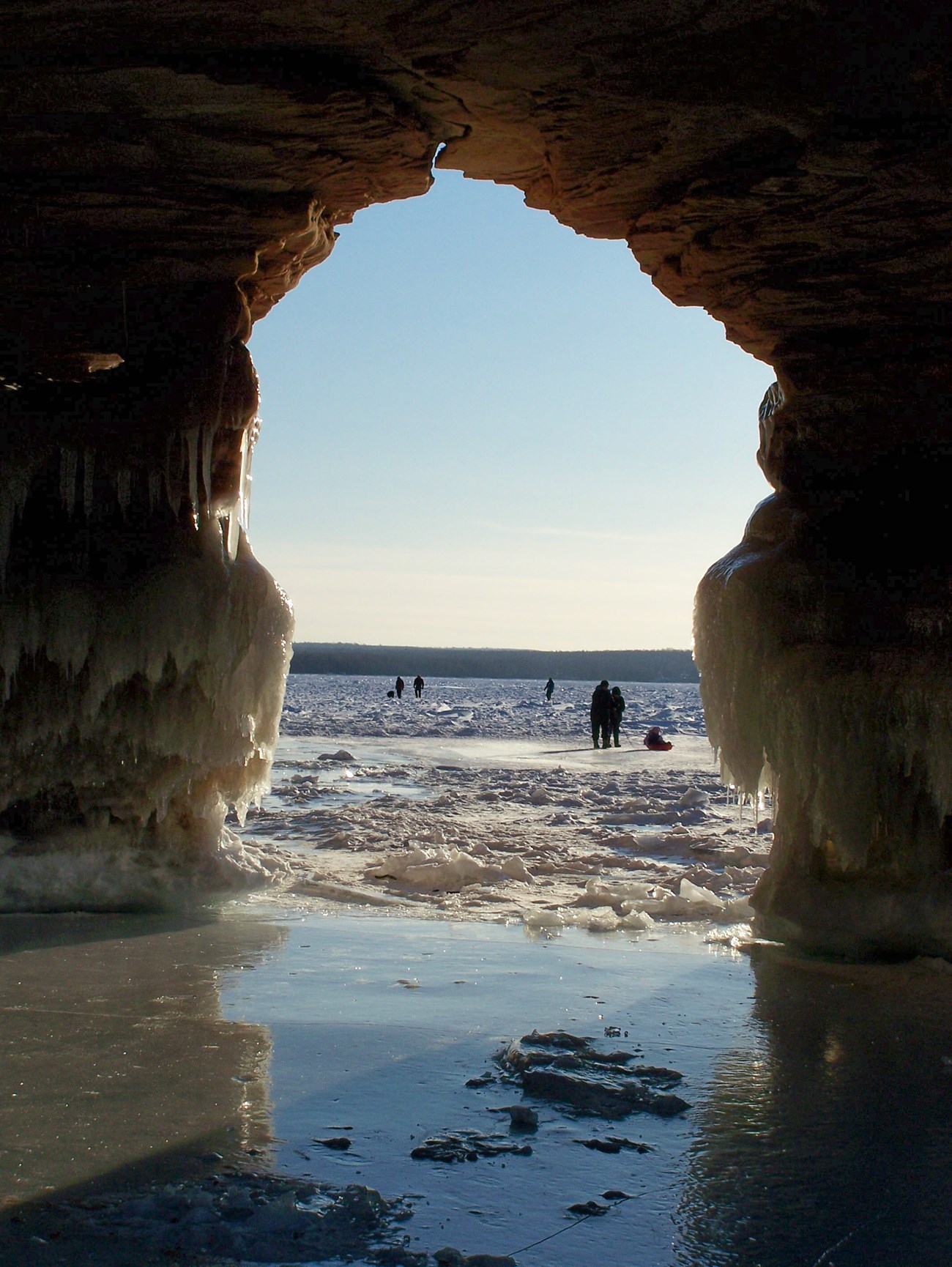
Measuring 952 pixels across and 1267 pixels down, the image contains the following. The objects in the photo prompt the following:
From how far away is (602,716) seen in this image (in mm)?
22625

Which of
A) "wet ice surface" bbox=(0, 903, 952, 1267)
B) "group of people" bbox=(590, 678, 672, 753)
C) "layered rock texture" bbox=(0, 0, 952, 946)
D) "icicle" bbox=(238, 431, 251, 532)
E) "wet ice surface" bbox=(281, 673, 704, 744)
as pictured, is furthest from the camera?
"wet ice surface" bbox=(281, 673, 704, 744)

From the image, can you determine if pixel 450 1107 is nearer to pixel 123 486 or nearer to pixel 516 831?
pixel 123 486

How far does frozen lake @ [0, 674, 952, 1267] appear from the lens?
2.87m

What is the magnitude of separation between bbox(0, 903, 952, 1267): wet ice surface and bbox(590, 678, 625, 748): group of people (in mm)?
16649

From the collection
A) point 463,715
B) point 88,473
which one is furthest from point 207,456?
point 463,715

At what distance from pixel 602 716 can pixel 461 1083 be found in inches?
746

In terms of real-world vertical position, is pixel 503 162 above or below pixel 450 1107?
above

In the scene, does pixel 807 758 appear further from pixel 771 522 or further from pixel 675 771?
pixel 675 771

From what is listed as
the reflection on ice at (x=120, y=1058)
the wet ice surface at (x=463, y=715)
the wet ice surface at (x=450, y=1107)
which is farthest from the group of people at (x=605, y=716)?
the reflection on ice at (x=120, y=1058)

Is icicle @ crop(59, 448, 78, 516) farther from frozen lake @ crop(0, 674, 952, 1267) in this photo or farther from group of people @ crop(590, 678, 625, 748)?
group of people @ crop(590, 678, 625, 748)

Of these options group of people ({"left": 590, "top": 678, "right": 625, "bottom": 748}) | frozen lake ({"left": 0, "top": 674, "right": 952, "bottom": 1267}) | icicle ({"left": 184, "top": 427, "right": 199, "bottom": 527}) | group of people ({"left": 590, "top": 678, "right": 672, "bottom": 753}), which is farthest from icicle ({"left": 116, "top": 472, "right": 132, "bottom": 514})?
group of people ({"left": 590, "top": 678, "right": 625, "bottom": 748})

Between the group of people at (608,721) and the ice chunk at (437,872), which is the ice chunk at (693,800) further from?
the group of people at (608,721)

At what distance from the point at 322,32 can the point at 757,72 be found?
1.79 metres

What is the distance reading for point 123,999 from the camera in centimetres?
481
